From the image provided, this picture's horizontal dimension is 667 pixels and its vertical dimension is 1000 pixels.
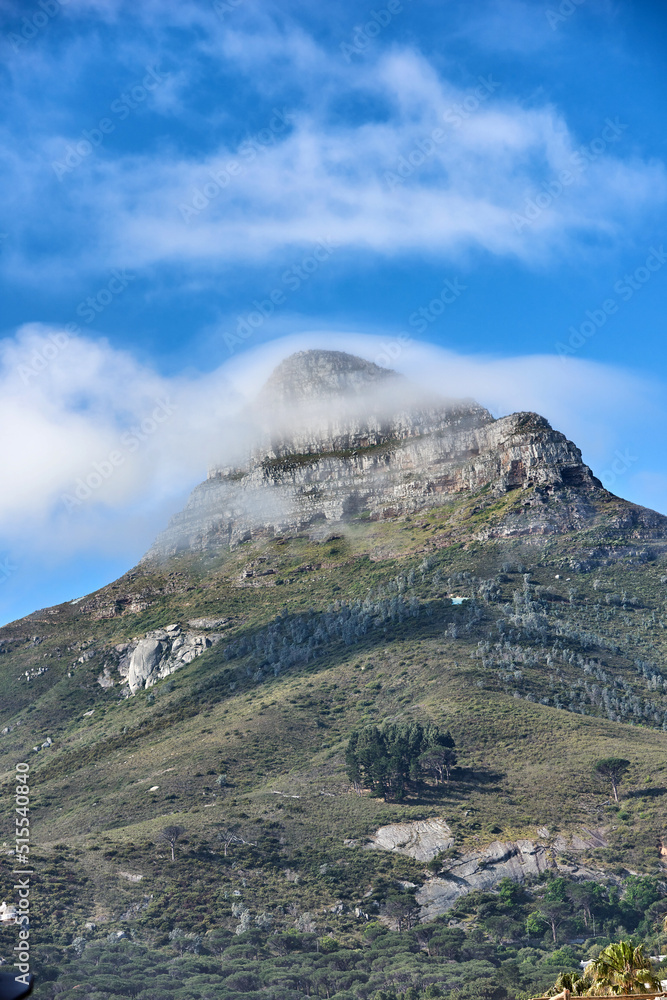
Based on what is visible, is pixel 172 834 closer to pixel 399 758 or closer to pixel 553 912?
pixel 399 758

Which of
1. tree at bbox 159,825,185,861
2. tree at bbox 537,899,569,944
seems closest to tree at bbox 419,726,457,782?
tree at bbox 537,899,569,944

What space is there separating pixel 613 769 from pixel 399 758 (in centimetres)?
2320

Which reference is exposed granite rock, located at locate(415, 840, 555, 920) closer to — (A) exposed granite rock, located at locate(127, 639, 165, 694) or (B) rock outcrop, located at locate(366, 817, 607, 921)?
(B) rock outcrop, located at locate(366, 817, 607, 921)

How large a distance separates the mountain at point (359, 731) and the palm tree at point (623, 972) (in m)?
32.3

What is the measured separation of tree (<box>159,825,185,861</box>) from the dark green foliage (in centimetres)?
2069

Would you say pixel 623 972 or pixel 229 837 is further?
pixel 229 837

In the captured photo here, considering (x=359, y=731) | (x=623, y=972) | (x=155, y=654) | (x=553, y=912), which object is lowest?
(x=553, y=912)

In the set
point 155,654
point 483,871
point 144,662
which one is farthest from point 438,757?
point 144,662

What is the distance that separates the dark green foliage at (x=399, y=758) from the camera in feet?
325

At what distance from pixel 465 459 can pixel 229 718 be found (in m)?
86.7

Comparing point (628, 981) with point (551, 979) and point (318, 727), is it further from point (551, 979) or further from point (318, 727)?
point (318, 727)

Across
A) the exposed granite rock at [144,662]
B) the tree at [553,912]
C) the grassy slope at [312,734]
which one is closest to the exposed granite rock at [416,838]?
the grassy slope at [312,734]

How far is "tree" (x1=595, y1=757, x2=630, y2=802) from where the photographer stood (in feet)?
297

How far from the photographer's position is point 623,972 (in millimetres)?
31922
